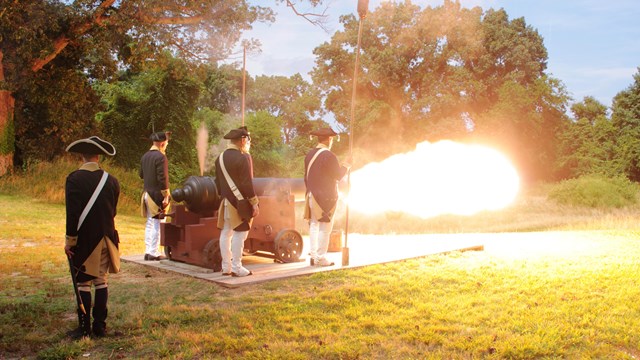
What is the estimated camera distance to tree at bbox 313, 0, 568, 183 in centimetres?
3506

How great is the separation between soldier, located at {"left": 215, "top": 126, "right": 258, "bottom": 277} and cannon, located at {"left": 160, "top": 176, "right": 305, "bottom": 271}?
2.20ft

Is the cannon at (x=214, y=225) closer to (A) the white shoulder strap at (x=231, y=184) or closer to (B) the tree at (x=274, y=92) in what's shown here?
(A) the white shoulder strap at (x=231, y=184)

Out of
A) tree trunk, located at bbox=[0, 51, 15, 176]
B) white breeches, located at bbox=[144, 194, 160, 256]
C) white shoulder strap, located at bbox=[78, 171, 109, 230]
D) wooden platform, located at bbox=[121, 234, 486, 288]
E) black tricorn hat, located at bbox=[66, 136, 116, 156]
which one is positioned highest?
tree trunk, located at bbox=[0, 51, 15, 176]

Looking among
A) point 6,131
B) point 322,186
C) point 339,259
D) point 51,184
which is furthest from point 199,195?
point 6,131

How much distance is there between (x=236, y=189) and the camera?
316 inches

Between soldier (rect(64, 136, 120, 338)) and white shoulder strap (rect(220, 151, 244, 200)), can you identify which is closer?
soldier (rect(64, 136, 120, 338))

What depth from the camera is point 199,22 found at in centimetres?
2305

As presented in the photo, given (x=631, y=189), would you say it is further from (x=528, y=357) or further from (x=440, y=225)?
(x=528, y=357)

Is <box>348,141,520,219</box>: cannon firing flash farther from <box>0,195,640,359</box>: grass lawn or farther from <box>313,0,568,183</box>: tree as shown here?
<box>0,195,640,359</box>: grass lawn

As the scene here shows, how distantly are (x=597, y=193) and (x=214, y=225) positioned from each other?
79.1ft

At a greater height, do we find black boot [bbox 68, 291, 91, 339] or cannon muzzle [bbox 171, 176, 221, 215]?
cannon muzzle [bbox 171, 176, 221, 215]

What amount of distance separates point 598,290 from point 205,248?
5124 mm

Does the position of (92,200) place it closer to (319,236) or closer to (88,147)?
(88,147)

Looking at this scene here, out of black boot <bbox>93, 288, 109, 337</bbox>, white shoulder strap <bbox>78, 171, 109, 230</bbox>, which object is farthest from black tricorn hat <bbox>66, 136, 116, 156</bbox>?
black boot <bbox>93, 288, 109, 337</bbox>
